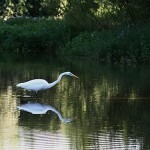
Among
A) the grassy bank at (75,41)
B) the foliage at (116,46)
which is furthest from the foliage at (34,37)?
the foliage at (116,46)

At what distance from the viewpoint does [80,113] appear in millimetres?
14883

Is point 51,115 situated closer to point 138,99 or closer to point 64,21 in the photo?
point 138,99

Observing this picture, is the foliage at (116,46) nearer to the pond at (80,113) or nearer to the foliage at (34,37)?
the foliage at (34,37)

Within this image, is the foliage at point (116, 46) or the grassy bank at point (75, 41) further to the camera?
the grassy bank at point (75, 41)

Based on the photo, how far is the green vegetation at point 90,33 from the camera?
3061 centimetres

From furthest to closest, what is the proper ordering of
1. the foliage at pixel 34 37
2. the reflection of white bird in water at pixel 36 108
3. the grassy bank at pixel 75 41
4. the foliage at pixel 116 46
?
the foliage at pixel 34 37 → the grassy bank at pixel 75 41 → the foliage at pixel 116 46 → the reflection of white bird in water at pixel 36 108

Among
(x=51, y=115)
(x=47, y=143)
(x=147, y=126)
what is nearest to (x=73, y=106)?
(x=51, y=115)

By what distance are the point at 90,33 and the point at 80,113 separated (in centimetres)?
2028

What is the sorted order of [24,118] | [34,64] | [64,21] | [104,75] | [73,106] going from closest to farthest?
[24,118] < [73,106] < [104,75] < [34,64] < [64,21]

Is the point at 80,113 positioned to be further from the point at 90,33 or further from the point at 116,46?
the point at 90,33

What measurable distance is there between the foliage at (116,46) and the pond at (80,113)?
5467 mm

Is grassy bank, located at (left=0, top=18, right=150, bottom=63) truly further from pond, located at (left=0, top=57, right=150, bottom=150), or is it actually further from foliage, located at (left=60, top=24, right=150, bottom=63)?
pond, located at (left=0, top=57, right=150, bottom=150)

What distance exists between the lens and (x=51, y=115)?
14.6 meters

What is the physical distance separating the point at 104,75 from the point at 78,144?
12244mm
